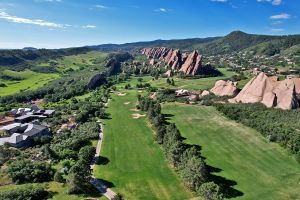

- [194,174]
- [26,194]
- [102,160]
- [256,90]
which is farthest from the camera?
[256,90]

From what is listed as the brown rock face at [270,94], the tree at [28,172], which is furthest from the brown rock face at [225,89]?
the tree at [28,172]

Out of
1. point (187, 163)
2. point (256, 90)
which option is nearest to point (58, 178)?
point (187, 163)

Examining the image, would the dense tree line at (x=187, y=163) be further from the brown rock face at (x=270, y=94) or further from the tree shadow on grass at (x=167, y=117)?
the brown rock face at (x=270, y=94)

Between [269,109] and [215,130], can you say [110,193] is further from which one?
[269,109]

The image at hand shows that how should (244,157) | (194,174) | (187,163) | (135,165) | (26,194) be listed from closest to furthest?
(26,194), (194,174), (187,163), (135,165), (244,157)

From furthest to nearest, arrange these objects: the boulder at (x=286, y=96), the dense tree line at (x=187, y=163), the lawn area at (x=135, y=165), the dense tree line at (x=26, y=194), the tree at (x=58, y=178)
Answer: the boulder at (x=286, y=96), the tree at (x=58, y=178), the lawn area at (x=135, y=165), the dense tree line at (x=26, y=194), the dense tree line at (x=187, y=163)

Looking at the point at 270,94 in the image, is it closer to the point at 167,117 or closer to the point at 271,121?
the point at 271,121
